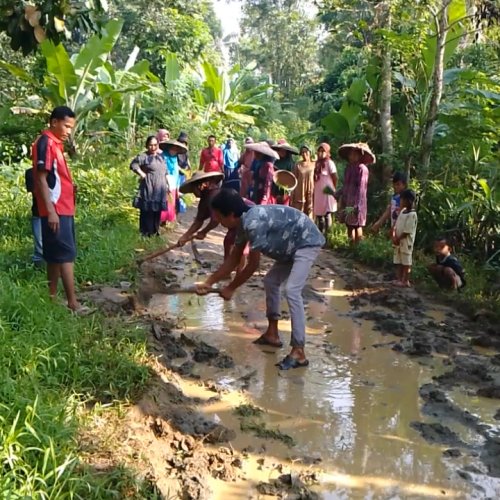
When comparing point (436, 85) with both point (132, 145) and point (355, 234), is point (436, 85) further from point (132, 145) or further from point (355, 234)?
point (132, 145)

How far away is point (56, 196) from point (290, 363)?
212 centimetres

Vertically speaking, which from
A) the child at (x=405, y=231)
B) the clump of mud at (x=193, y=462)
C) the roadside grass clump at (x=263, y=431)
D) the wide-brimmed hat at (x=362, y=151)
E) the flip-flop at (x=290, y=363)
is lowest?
the roadside grass clump at (x=263, y=431)

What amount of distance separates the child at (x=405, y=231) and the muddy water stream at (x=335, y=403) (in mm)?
812

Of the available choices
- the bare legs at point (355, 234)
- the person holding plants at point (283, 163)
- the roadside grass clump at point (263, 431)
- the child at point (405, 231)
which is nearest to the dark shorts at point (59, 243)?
the roadside grass clump at point (263, 431)

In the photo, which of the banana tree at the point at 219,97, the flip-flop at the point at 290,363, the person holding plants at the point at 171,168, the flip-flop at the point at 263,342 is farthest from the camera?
the banana tree at the point at 219,97

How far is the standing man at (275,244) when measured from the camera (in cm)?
413

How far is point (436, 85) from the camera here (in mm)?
7668

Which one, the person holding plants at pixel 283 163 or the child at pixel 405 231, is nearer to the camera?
the child at pixel 405 231

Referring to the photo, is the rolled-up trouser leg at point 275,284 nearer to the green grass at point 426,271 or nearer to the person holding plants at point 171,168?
the green grass at point 426,271

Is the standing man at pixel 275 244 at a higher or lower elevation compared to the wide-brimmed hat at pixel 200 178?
lower

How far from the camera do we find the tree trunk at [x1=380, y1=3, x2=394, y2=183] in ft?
29.1

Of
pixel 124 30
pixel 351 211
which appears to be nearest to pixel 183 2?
pixel 124 30

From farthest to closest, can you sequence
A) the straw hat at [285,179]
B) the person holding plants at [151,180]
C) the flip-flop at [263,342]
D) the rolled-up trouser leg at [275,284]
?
1. the straw hat at [285,179]
2. the person holding plants at [151,180]
3. the flip-flop at [263,342]
4. the rolled-up trouser leg at [275,284]

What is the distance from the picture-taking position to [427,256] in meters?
7.71
